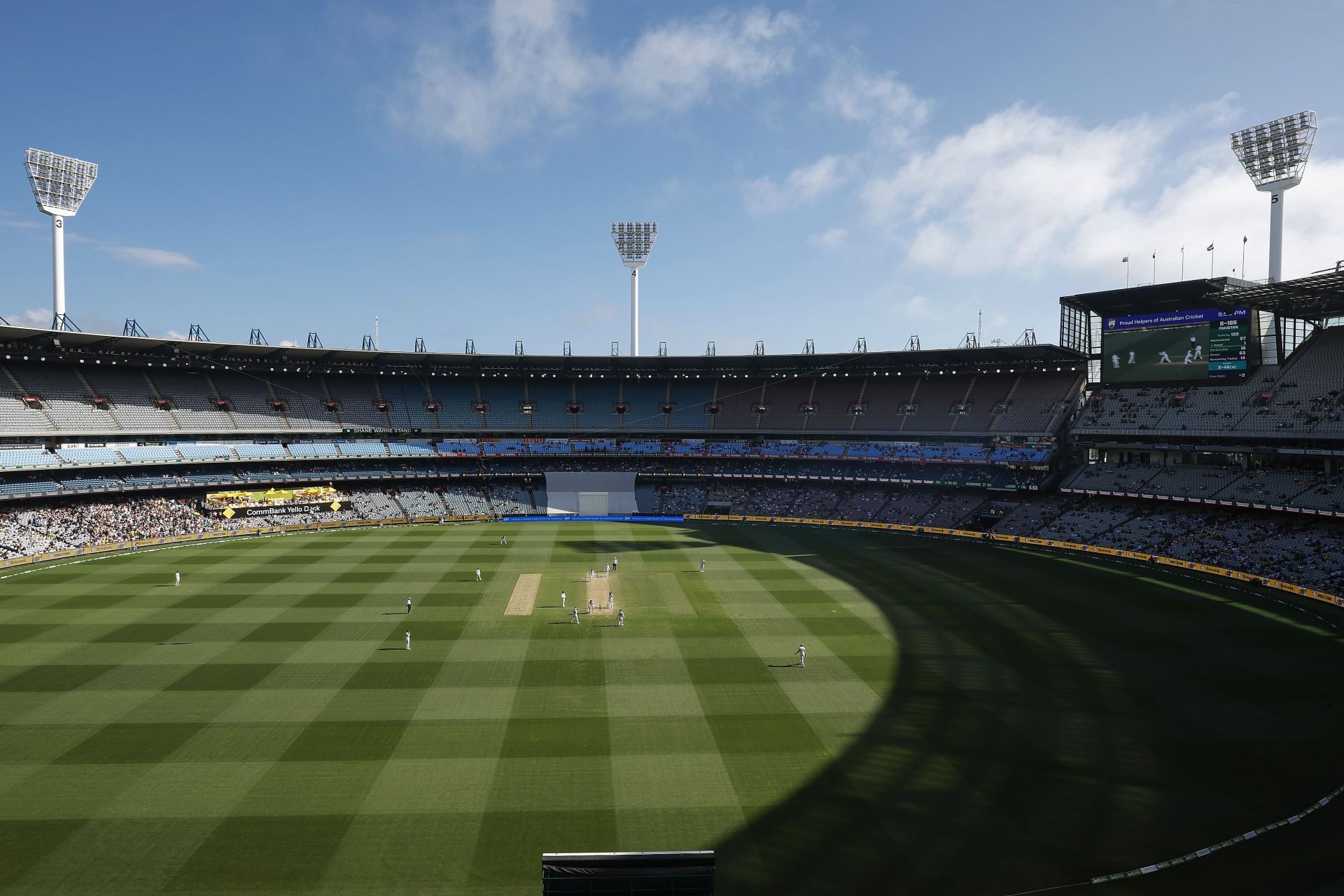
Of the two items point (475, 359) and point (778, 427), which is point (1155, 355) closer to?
point (778, 427)

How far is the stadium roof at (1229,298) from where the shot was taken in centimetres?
4391

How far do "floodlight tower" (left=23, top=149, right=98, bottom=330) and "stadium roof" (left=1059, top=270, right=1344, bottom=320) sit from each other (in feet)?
267

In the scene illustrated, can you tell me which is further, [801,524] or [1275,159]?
[801,524]

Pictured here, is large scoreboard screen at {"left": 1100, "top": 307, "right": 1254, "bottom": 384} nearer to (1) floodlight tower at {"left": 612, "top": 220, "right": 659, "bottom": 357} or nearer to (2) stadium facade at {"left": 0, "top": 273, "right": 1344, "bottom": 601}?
(2) stadium facade at {"left": 0, "top": 273, "right": 1344, "bottom": 601}

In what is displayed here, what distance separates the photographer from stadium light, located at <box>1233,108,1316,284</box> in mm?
48125

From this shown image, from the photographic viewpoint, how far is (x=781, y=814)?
52.6 ft

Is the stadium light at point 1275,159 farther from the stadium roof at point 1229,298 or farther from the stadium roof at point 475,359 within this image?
the stadium roof at point 475,359

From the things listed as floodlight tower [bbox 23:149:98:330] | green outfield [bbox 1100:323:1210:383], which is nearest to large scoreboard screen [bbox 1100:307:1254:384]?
green outfield [bbox 1100:323:1210:383]

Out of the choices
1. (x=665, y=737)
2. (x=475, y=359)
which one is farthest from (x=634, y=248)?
(x=665, y=737)

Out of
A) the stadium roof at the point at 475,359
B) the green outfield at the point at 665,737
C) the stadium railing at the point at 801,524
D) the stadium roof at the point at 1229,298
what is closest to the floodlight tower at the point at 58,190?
the stadium roof at the point at 475,359

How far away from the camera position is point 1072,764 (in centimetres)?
1830

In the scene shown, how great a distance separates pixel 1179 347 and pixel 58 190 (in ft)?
294

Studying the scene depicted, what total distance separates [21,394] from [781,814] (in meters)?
65.4

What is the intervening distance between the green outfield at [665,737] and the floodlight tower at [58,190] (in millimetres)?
34284
